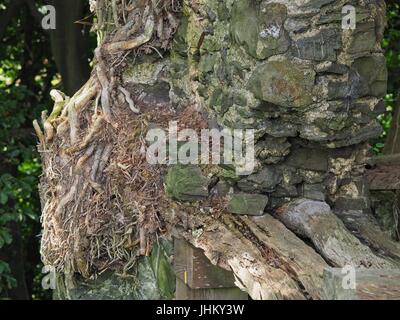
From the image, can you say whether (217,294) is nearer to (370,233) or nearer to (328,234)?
(328,234)

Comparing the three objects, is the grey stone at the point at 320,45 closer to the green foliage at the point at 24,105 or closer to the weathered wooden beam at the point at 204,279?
the weathered wooden beam at the point at 204,279

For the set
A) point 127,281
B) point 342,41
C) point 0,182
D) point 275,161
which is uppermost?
point 342,41

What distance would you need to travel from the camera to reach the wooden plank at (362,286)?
8.61 feet

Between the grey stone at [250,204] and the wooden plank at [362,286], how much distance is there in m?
1.04

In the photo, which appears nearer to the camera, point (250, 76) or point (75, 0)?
point (250, 76)

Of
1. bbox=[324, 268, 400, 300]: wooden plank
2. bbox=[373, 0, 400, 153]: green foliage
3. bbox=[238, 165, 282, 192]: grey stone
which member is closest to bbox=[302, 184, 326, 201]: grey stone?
bbox=[238, 165, 282, 192]: grey stone

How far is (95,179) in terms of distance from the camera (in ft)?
14.6

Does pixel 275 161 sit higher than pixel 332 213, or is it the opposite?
pixel 275 161

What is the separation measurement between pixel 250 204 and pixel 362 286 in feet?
3.92

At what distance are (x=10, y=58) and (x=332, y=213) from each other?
5.61 meters

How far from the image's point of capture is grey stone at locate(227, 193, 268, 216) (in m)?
3.84

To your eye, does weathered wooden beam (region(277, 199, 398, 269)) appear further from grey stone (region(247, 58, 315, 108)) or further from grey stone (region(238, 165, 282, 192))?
grey stone (region(247, 58, 315, 108))

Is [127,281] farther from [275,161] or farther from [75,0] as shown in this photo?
[75,0]
